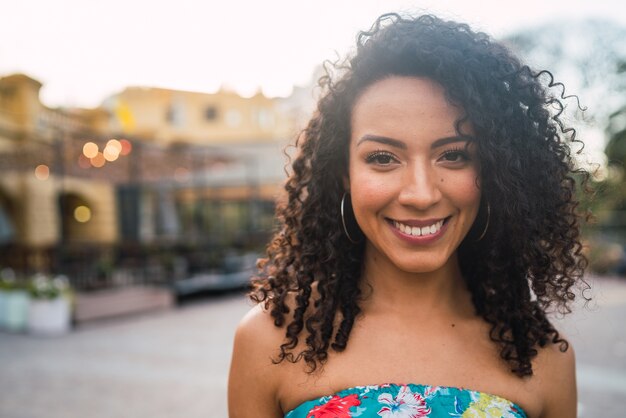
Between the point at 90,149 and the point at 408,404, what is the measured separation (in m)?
12.8

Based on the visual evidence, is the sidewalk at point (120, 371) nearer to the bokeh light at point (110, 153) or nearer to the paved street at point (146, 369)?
the paved street at point (146, 369)

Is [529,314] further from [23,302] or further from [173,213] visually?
[173,213]

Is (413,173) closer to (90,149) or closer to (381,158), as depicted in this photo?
(381,158)

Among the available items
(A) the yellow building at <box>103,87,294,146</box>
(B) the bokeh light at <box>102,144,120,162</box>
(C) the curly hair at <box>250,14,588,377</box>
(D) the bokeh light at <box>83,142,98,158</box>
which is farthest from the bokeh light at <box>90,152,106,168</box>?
(A) the yellow building at <box>103,87,294,146</box>

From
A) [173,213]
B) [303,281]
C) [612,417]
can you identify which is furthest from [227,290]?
[303,281]

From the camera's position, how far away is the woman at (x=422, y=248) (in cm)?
137

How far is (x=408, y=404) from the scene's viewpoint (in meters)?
1.38

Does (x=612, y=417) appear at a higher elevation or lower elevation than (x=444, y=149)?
lower

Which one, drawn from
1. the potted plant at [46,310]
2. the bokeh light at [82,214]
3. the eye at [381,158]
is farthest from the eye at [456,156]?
the bokeh light at [82,214]

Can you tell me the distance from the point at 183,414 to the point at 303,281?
4432 mm

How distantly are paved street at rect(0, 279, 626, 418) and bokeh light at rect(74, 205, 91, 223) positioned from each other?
372 inches

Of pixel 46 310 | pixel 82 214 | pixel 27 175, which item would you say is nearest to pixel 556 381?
pixel 46 310

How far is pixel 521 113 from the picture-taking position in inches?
58.0

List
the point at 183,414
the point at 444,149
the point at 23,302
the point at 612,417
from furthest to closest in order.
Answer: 1. the point at 23,302
2. the point at 183,414
3. the point at 612,417
4. the point at 444,149
